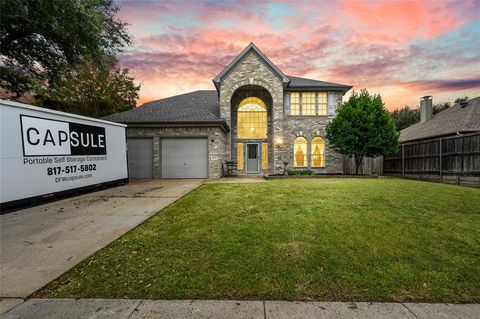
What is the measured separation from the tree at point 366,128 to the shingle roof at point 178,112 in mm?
7899

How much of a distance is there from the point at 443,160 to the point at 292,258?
1356 centimetres

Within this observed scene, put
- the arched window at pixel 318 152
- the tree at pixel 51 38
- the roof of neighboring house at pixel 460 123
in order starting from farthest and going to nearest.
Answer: the arched window at pixel 318 152 < the roof of neighboring house at pixel 460 123 < the tree at pixel 51 38

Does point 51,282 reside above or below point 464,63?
below

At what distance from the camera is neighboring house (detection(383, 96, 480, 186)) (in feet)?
32.4

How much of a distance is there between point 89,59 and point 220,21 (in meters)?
7.74

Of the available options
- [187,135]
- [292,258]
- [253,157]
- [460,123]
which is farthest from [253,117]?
[292,258]

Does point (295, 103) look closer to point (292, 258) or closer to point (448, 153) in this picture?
point (448, 153)

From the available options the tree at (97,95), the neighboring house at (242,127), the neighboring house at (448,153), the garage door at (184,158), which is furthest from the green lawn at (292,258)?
the tree at (97,95)

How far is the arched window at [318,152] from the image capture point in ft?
50.3

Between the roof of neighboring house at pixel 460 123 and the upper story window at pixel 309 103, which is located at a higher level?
the upper story window at pixel 309 103

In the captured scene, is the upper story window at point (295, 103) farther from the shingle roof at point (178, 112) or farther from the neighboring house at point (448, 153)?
the neighboring house at point (448, 153)

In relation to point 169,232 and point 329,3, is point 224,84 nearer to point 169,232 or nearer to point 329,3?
point 329,3

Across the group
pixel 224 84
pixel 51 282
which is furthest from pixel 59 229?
pixel 224 84

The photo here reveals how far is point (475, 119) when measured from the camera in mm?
12789
